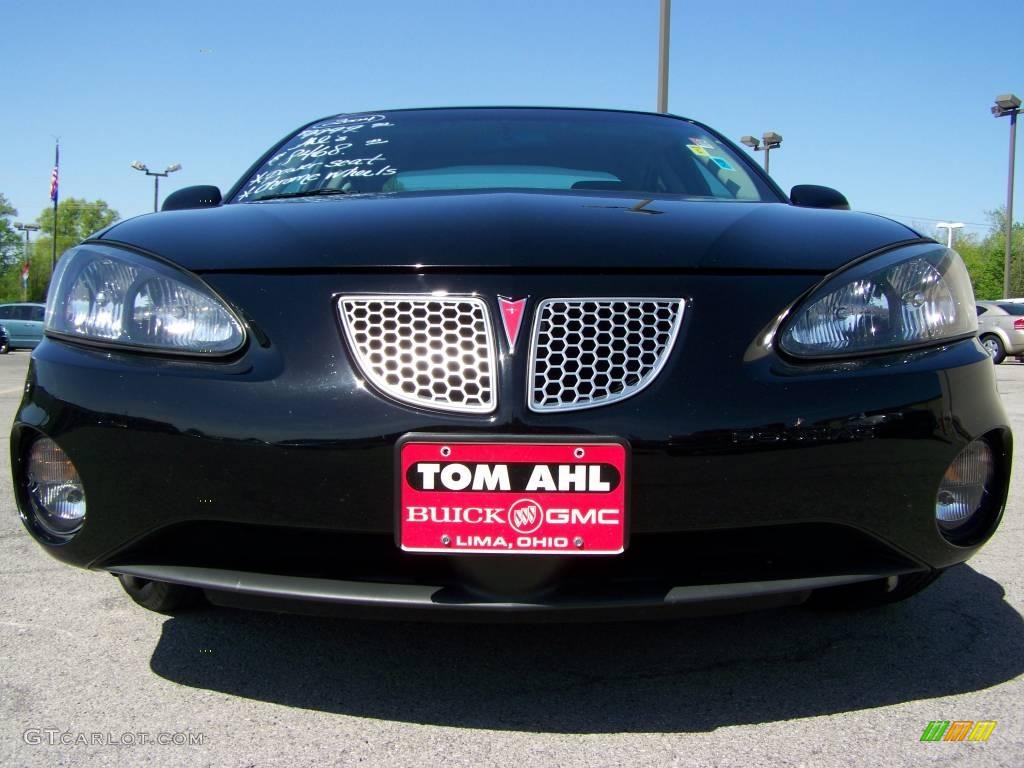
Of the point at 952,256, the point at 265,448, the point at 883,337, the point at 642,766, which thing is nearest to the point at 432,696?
the point at 642,766

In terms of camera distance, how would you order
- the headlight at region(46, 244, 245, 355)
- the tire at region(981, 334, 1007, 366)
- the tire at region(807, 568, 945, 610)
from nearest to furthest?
the headlight at region(46, 244, 245, 355) → the tire at region(807, 568, 945, 610) → the tire at region(981, 334, 1007, 366)

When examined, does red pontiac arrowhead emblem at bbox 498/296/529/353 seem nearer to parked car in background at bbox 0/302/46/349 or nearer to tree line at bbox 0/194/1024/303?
parked car in background at bbox 0/302/46/349

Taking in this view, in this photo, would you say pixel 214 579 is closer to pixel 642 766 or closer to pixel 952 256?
pixel 642 766

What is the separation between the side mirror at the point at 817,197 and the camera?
2578mm

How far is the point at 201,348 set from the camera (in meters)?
1.73

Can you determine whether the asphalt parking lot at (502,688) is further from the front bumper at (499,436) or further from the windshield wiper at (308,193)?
the windshield wiper at (308,193)

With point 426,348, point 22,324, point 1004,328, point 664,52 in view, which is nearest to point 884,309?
point 426,348

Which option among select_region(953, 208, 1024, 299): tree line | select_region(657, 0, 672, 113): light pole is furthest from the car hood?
select_region(953, 208, 1024, 299): tree line

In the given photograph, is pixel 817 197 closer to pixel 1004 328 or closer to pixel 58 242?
pixel 1004 328

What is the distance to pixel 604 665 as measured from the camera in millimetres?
2035

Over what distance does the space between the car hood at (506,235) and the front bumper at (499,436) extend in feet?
0.20

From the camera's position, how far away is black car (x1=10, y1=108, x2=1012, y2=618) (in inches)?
62.9

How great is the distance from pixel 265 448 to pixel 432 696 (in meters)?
0.62

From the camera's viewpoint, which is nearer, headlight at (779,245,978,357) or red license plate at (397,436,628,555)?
red license plate at (397,436,628,555)
